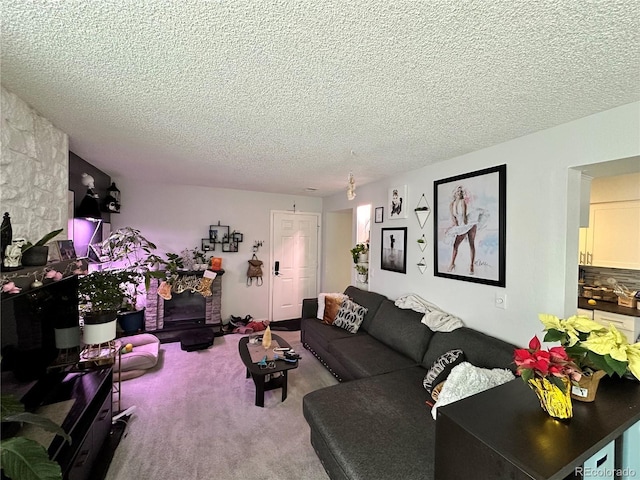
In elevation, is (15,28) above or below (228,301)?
above

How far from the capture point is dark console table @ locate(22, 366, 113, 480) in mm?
1329

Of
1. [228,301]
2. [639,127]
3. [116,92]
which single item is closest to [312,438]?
[116,92]

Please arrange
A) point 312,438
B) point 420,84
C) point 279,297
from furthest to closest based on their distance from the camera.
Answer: point 279,297 < point 312,438 < point 420,84

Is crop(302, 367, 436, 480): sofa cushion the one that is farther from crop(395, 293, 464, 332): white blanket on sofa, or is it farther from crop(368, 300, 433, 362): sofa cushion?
crop(395, 293, 464, 332): white blanket on sofa

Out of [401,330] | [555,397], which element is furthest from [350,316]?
[555,397]

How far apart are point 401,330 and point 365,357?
1.63ft

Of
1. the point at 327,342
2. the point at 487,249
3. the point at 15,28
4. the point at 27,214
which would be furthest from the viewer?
the point at 327,342

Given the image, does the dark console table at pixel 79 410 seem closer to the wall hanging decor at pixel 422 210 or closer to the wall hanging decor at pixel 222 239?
the wall hanging decor at pixel 222 239

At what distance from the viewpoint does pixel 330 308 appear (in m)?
3.65

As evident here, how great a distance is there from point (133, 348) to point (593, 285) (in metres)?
5.95

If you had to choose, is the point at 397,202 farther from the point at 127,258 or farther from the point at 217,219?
the point at 127,258

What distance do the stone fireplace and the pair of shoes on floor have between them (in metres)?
0.27

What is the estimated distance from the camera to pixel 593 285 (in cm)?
347

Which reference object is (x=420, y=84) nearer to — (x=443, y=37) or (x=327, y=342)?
(x=443, y=37)
